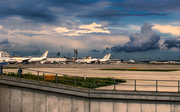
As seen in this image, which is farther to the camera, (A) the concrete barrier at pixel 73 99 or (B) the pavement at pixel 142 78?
(B) the pavement at pixel 142 78

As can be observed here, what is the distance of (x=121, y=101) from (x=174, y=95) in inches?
152

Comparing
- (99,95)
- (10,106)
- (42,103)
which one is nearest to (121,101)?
(99,95)

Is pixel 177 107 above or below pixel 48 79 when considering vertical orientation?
below

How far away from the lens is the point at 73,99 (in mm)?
14438

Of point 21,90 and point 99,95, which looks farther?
point 21,90

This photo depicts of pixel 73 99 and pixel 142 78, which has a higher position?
pixel 142 78

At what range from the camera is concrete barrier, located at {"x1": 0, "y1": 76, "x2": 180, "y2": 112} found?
13391mm

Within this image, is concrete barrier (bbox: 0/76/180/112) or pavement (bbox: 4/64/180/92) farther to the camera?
pavement (bbox: 4/64/180/92)

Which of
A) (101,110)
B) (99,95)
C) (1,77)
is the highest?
(1,77)

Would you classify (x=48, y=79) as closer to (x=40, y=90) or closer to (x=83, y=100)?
(x=40, y=90)

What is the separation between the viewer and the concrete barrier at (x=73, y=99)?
1339 centimetres

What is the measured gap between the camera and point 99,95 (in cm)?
1380

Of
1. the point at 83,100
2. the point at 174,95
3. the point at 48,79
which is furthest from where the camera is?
the point at 48,79

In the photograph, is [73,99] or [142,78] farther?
[142,78]
